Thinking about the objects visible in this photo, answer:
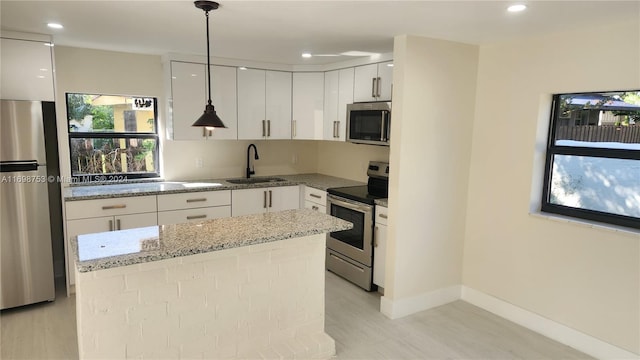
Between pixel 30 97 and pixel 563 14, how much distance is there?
389 centimetres

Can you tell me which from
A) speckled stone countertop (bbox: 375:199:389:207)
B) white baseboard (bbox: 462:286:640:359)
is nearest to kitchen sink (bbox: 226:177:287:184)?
speckled stone countertop (bbox: 375:199:389:207)

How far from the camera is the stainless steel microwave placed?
3.66 metres

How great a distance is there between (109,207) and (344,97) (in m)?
2.51

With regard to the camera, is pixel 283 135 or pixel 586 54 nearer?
pixel 586 54

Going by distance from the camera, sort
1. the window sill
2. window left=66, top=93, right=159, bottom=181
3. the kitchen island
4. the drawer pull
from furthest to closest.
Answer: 1. window left=66, top=93, right=159, bottom=181
2. the drawer pull
3. the window sill
4. the kitchen island

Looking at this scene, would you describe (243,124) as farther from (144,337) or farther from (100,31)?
(144,337)

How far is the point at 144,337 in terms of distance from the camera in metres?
2.14

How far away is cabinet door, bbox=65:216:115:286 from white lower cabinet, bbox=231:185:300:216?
1196mm

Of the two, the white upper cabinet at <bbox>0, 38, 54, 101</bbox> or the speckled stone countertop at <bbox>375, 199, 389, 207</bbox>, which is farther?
the speckled stone countertop at <bbox>375, 199, 389, 207</bbox>

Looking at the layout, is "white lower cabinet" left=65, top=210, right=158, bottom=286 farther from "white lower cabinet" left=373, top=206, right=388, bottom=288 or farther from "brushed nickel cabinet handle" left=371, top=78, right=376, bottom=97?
"brushed nickel cabinet handle" left=371, top=78, right=376, bottom=97

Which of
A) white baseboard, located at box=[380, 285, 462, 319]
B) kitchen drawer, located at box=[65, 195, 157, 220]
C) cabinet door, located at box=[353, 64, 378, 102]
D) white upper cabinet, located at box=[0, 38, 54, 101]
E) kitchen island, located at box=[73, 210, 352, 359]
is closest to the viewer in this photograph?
kitchen island, located at box=[73, 210, 352, 359]

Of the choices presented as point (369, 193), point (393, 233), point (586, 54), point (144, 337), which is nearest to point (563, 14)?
point (586, 54)

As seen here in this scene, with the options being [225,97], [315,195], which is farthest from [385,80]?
[225,97]

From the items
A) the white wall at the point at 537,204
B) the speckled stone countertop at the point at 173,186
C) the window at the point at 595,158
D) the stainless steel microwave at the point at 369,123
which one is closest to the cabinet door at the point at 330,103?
the stainless steel microwave at the point at 369,123
